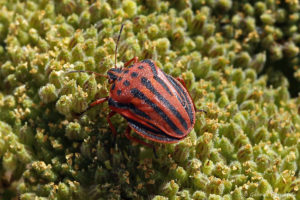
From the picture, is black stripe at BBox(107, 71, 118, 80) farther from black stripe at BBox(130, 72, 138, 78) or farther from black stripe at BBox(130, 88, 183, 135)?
black stripe at BBox(130, 88, 183, 135)

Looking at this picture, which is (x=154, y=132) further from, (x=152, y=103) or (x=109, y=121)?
(x=109, y=121)

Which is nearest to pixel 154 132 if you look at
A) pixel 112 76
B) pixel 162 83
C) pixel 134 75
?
pixel 162 83

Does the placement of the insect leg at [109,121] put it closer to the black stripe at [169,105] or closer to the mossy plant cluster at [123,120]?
the mossy plant cluster at [123,120]

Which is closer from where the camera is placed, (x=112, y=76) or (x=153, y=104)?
(x=153, y=104)

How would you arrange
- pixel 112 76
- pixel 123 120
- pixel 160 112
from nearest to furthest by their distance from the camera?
pixel 160 112 → pixel 112 76 → pixel 123 120

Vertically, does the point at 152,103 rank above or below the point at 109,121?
above

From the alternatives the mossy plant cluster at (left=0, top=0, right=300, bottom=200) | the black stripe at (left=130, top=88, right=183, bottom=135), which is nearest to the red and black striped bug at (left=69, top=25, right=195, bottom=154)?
the black stripe at (left=130, top=88, right=183, bottom=135)

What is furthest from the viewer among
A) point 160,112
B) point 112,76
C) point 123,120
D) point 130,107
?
point 123,120

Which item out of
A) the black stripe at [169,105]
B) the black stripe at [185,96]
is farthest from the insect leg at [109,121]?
the black stripe at [185,96]
